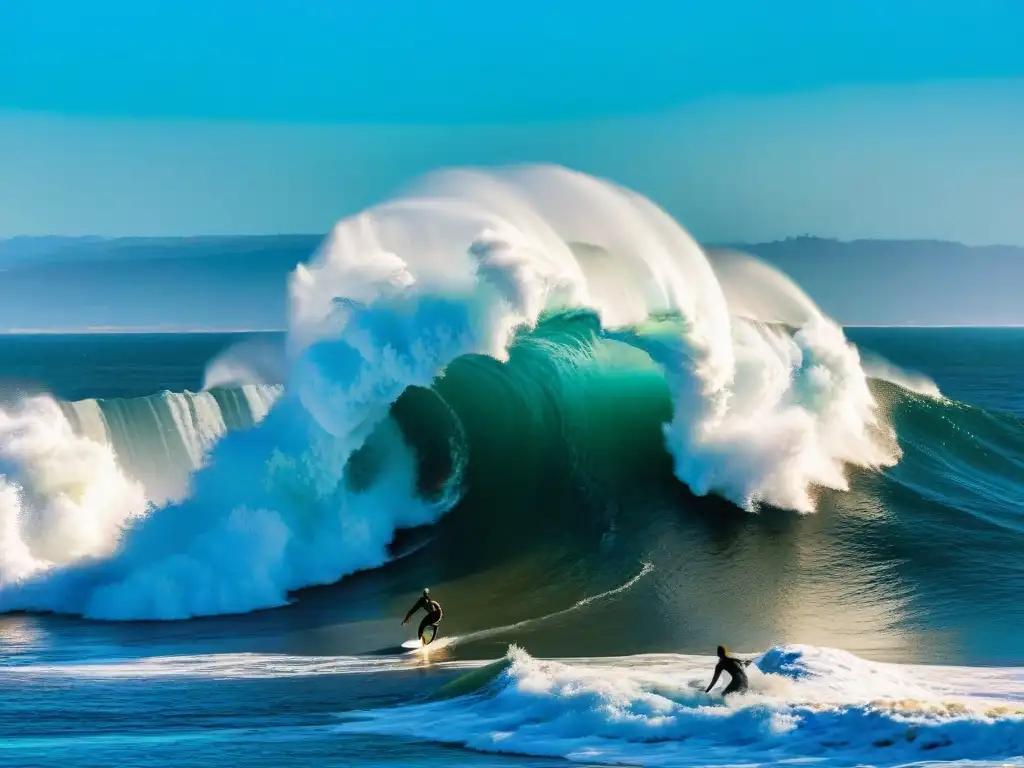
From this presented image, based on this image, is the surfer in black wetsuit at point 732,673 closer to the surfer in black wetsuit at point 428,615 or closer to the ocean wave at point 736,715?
the ocean wave at point 736,715

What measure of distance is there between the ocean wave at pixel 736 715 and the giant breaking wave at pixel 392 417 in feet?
16.7

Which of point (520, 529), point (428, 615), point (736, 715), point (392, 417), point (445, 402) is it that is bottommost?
point (736, 715)

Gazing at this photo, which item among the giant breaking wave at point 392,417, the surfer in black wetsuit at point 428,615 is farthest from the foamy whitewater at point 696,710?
the giant breaking wave at point 392,417

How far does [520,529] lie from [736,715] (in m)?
7.76

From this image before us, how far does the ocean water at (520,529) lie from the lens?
410 inches

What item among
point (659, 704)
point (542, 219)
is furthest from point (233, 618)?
point (542, 219)

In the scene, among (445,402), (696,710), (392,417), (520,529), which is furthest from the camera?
(445,402)

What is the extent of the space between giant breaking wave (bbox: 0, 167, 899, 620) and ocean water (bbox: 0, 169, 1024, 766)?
0.15 feet

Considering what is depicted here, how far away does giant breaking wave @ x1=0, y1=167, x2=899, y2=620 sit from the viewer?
16094mm

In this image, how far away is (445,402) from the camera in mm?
20984

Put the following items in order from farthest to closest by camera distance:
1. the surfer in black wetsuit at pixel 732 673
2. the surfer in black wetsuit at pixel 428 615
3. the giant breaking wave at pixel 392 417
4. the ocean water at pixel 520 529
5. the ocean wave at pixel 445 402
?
1. the ocean wave at pixel 445 402
2. the giant breaking wave at pixel 392 417
3. the surfer in black wetsuit at pixel 428 615
4. the surfer in black wetsuit at pixel 732 673
5. the ocean water at pixel 520 529

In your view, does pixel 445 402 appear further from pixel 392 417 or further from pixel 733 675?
pixel 733 675

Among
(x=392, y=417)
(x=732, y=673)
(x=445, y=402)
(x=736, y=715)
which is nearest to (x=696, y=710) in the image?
(x=736, y=715)

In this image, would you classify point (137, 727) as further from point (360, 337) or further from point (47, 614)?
point (360, 337)
